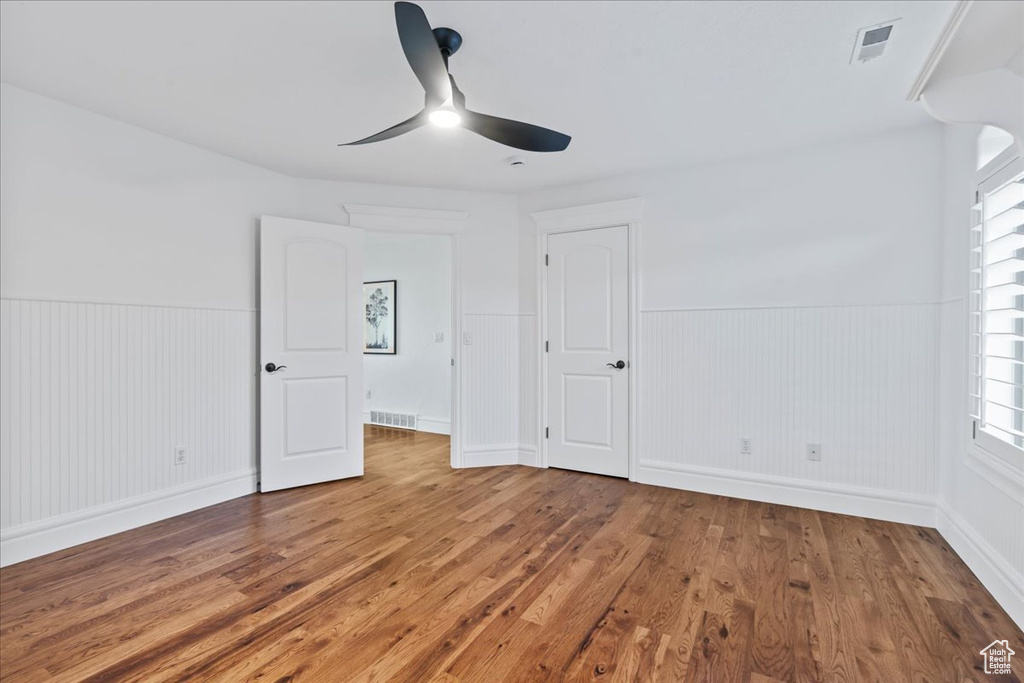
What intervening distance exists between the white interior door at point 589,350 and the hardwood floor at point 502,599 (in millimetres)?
874

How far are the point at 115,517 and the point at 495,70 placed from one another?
321 centimetres

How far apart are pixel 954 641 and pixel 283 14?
345 cm

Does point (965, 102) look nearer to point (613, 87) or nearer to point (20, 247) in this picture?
point (613, 87)

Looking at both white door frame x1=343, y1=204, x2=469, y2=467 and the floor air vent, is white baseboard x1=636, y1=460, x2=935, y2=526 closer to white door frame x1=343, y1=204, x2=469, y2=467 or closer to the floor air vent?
white door frame x1=343, y1=204, x2=469, y2=467

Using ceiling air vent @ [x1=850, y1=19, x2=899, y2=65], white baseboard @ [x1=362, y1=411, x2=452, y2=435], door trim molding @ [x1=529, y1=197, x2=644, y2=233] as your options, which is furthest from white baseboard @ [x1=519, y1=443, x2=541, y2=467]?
ceiling air vent @ [x1=850, y1=19, x2=899, y2=65]

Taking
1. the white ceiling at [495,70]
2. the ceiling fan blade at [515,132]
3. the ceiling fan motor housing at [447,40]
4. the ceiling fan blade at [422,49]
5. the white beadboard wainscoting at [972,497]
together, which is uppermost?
the white ceiling at [495,70]

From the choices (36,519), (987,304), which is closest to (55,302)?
(36,519)

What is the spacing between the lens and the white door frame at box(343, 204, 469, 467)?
403 cm

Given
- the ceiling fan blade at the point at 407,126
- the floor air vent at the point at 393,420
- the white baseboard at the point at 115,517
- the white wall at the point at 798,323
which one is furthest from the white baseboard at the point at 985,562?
the floor air vent at the point at 393,420

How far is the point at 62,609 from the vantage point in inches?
78.8

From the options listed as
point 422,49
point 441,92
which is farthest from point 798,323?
point 422,49

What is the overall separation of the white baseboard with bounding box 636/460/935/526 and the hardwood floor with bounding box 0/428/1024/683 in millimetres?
105

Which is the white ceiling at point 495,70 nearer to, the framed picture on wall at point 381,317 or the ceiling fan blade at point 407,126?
the ceiling fan blade at point 407,126

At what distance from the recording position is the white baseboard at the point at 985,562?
190 cm
